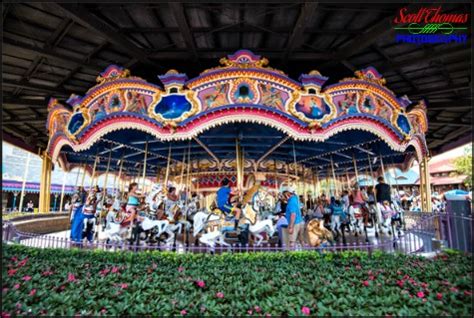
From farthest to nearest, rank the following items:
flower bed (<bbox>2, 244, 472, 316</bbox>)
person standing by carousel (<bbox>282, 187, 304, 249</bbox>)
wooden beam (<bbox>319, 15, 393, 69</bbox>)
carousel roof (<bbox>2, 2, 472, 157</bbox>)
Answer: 1. person standing by carousel (<bbox>282, 187, 304, 249</bbox>)
2. carousel roof (<bbox>2, 2, 472, 157</bbox>)
3. wooden beam (<bbox>319, 15, 393, 69</bbox>)
4. flower bed (<bbox>2, 244, 472, 316</bbox>)

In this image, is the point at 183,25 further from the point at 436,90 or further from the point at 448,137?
the point at 448,137

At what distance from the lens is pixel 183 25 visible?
500cm

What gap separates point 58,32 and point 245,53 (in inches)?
158

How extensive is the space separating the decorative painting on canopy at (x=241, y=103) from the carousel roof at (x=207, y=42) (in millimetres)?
827

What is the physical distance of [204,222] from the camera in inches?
229

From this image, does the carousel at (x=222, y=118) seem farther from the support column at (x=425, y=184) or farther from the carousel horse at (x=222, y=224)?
the support column at (x=425, y=184)

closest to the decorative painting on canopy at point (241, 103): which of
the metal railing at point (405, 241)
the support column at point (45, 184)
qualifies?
the metal railing at point (405, 241)

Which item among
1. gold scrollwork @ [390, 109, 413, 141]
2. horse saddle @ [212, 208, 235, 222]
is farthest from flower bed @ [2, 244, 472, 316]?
gold scrollwork @ [390, 109, 413, 141]

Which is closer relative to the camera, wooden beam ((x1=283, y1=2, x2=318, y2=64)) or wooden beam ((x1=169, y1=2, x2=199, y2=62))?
wooden beam ((x1=283, y1=2, x2=318, y2=64))

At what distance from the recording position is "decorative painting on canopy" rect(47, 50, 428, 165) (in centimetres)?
538

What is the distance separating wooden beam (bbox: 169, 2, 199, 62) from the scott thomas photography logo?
3754 mm

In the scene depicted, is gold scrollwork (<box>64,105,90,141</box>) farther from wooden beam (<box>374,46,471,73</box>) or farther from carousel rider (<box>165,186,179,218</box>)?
wooden beam (<box>374,46,471,73</box>)

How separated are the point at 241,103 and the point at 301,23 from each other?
5.89 ft

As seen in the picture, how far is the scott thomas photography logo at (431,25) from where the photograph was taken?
4699 mm
